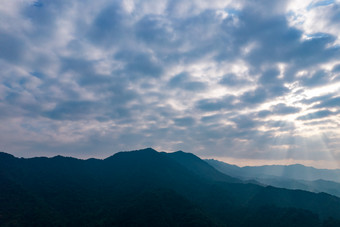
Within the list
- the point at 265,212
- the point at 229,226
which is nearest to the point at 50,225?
the point at 229,226

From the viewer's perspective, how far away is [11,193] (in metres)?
171

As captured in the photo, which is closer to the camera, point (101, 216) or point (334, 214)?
point (101, 216)

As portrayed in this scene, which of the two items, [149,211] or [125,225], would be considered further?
[149,211]

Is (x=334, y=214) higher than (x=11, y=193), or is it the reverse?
(x=11, y=193)

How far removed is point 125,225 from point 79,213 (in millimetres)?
46391

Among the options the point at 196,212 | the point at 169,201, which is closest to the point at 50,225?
the point at 169,201

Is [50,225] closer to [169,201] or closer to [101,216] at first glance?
[101,216]

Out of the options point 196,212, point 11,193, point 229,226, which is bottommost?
point 229,226

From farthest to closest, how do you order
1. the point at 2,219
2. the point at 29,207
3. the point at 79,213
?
1. the point at 79,213
2. the point at 29,207
3. the point at 2,219

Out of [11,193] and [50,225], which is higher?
[11,193]

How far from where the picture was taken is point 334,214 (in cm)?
19238

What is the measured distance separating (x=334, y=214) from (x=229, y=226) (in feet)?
341

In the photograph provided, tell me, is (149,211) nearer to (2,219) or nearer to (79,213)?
(79,213)

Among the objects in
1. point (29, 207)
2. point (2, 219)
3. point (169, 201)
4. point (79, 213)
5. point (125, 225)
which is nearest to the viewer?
point (2, 219)
